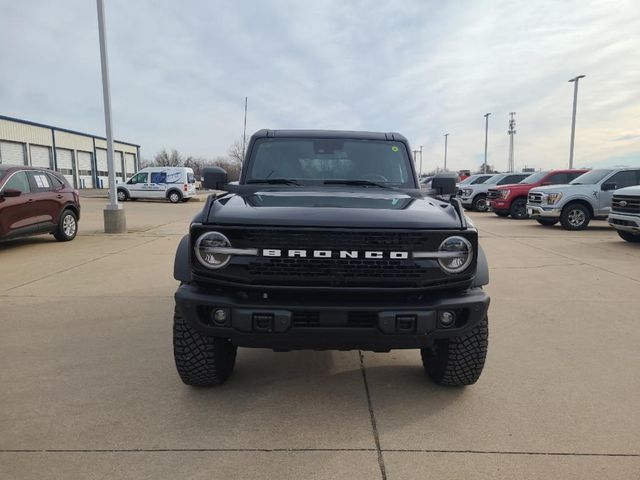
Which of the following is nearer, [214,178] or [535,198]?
[214,178]

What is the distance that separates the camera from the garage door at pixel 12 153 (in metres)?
40.3

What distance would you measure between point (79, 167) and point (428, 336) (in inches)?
2237

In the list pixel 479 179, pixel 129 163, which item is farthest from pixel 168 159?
pixel 479 179

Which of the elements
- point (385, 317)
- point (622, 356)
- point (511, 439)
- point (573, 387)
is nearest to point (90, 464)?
point (385, 317)

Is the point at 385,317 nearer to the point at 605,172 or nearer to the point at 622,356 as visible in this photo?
the point at 622,356

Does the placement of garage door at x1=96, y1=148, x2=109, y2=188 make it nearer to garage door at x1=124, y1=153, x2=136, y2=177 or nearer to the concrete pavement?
garage door at x1=124, y1=153, x2=136, y2=177

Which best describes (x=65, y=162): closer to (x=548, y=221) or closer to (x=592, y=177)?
(x=548, y=221)

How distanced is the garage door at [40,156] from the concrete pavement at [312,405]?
46196 mm

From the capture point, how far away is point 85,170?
53.5 m

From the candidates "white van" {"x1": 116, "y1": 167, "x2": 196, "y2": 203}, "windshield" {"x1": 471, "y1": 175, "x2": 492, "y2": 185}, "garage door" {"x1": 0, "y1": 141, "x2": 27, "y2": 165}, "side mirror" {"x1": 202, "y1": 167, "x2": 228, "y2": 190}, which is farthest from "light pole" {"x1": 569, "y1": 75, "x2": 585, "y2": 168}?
"garage door" {"x1": 0, "y1": 141, "x2": 27, "y2": 165}

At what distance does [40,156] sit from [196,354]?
166 ft

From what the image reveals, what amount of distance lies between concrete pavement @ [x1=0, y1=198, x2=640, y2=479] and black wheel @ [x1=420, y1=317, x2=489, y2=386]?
0.14m

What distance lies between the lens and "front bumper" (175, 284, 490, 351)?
2.54 meters

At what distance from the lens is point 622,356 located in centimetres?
384
